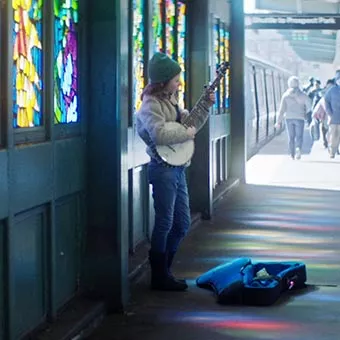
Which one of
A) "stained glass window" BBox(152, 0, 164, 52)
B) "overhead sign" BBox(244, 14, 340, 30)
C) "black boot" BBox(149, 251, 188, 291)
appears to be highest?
"overhead sign" BBox(244, 14, 340, 30)

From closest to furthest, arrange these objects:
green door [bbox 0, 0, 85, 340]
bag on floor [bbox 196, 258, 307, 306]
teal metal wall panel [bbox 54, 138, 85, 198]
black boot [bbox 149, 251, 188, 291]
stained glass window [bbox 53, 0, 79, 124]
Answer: green door [bbox 0, 0, 85, 340]
teal metal wall panel [bbox 54, 138, 85, 198]
stained glass window [bbox 53, 0, 79, 124]
bag on floor [bbox 196, 258, 307, 306]
black boot [bbox 149, 251, 188, 291]

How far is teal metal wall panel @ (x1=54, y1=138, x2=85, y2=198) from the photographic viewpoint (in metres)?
5.33

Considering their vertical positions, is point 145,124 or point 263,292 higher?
point 145,124

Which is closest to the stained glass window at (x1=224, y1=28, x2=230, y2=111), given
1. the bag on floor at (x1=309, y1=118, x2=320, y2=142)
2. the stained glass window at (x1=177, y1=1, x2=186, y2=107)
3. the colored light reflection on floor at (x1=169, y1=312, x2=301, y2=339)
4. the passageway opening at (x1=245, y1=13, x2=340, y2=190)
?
the passageway opening at (x1=245, y1=13, x2=340, y2=190)

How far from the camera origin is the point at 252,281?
6.42m

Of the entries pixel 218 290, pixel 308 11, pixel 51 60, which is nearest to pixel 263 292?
pixel 218 290

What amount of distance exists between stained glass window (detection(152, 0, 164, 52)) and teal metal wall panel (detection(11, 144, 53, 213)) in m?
3.67

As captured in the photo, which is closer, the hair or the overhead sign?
the hair

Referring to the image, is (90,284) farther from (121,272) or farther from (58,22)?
(58,22)

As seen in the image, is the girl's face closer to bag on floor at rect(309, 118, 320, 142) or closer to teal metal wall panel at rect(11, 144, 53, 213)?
teal metal wall panel at rect(11, 144, 53, 213)

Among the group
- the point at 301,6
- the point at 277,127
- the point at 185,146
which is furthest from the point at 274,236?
the point at 301,6

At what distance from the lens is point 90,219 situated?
600 cm

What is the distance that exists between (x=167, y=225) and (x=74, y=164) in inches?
40.6

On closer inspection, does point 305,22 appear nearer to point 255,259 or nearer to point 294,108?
point 294,108
